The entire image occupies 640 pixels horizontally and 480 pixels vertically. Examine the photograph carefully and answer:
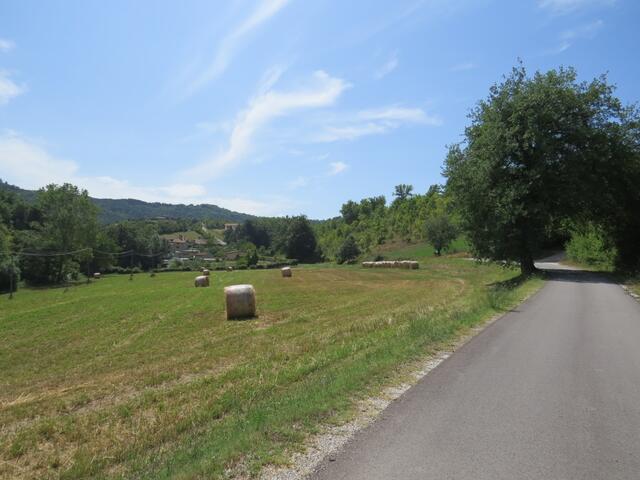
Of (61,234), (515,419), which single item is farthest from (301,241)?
(515,419)

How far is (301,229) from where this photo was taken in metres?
126

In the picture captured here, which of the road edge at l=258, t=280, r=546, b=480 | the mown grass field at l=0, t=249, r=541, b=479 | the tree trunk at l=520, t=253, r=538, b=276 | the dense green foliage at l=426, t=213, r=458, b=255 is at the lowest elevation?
the mown grass field at l=0, t=249, r=541, b=479

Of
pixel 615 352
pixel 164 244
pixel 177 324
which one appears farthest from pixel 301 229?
pixel 615 352

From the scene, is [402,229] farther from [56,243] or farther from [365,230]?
[56,243]

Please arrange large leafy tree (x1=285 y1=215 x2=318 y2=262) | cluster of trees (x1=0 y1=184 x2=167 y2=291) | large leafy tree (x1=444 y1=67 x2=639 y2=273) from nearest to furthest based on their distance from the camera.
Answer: large leafy tree (x1=444 y1=67 x2=639 y2=273) < cluster of trees (x1=0 y1=184 x2=167 y2=291) < large leafy tree (x1=285 y1=215 x2=318 y2=262)

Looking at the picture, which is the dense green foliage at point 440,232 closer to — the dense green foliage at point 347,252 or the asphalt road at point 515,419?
the dense green foliage at point 347,252

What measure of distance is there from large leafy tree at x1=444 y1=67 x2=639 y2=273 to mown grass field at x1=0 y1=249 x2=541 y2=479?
1295 cm

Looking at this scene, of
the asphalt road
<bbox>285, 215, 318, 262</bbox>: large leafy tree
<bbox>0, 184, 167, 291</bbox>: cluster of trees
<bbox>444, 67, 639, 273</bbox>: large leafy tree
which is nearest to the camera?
the asphalt road

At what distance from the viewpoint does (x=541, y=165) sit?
95.1 feet

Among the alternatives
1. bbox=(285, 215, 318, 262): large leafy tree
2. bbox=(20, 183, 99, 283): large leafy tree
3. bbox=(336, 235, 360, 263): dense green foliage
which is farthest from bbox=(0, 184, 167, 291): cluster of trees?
bbox=(285, 215, 318, 262): large leafy tree

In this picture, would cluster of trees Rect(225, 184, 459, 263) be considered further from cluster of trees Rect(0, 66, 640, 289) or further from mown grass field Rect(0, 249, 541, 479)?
mown grass field Rect(0, 249, 541, 479)

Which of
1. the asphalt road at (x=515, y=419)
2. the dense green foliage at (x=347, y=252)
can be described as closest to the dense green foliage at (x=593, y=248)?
the asphalt road at (x=515, y=419)

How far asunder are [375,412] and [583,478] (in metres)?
2.54

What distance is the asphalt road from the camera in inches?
172
